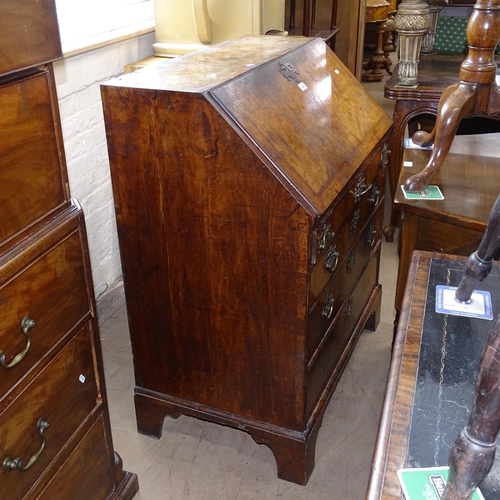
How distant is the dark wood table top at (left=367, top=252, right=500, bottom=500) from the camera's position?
1.10 m

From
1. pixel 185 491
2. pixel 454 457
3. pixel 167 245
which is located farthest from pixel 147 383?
pixel 454 457

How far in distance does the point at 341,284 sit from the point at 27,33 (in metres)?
1.28

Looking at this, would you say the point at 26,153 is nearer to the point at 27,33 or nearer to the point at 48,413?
the point at 27,33

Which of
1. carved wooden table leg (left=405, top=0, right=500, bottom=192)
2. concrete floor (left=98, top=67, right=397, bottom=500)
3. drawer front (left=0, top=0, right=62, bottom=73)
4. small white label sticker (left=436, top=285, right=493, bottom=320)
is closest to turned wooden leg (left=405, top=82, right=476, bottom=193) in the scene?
carved wooden table leg (left=405, top=0, right=500, bottom=192)

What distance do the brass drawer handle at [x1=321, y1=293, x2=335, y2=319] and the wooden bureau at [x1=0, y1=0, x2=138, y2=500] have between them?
Answer: 670 millimetres

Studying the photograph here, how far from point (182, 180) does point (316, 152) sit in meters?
0.38

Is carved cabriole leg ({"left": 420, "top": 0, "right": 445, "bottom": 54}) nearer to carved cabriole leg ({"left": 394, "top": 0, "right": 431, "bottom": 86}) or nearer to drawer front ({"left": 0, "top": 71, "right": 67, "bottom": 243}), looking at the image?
carved cabriole leg ({"left": 394, "top": 0, "right": 431, "bottom": 86})

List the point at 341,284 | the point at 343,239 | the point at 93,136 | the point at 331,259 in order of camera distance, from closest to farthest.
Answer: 1. the point at 331,259
2. the point at 343,239
3. the point at 341,284
4. the point at 93,136

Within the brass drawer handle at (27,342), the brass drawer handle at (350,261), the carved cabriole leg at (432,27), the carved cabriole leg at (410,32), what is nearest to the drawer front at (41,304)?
the brass drawer handle at (27,342)

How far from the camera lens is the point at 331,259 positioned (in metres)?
1.80

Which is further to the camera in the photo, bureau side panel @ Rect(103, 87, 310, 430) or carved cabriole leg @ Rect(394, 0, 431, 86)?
carved cabriole leg @ Rect(394, 0, 431, 86)

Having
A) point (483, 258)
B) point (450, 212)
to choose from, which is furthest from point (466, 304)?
point (450, 212)

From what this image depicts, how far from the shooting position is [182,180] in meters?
1.65

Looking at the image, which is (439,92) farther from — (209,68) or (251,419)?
(251,419)
